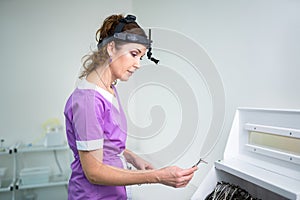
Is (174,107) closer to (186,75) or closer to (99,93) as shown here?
(186,75)

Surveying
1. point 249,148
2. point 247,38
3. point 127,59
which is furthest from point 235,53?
point 127,59

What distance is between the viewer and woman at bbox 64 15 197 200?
764 mm

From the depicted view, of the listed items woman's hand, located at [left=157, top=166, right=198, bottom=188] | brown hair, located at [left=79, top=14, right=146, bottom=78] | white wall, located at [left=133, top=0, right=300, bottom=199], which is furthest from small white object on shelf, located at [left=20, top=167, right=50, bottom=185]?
woman's hand, located at [left=157, top=166, right=198, bottom=188]

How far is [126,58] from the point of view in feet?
2.78

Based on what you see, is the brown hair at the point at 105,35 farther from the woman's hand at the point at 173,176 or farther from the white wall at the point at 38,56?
the white wall at the point at 38,56

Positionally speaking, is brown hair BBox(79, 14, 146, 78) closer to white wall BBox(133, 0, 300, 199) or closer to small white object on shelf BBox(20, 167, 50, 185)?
white wall BBox(133, 0, 300, 199)

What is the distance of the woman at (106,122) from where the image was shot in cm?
76

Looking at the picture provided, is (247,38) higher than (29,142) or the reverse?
higher

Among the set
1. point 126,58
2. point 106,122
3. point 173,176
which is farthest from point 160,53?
point 173,176

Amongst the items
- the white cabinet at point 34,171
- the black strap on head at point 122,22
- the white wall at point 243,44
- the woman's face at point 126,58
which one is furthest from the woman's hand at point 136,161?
the white cabinet at point 34,171

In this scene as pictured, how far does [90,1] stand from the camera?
2.02m

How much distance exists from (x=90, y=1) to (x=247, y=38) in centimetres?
123

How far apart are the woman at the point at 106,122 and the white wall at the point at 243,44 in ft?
1.22

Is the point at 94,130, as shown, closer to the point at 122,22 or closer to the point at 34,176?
the point at 122,22
